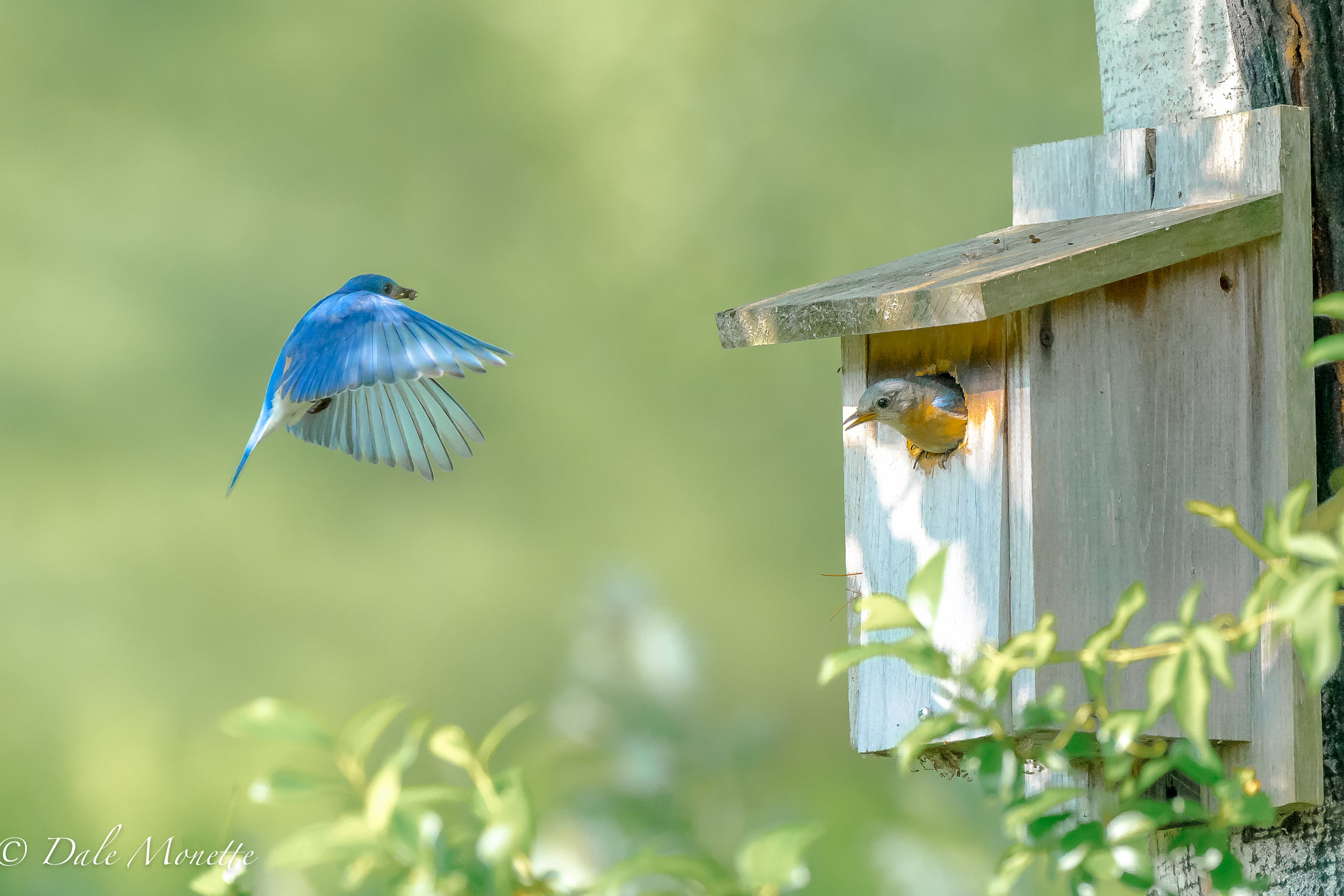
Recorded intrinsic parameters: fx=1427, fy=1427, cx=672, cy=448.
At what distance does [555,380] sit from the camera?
7.70 metres

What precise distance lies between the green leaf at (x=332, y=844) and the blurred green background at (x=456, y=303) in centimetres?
588

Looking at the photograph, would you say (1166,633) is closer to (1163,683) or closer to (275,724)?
(1163,683)

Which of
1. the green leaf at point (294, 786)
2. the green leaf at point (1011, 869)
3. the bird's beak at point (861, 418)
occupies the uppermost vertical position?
the bird's beak at point (861, 418)

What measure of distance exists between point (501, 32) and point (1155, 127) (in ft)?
20.6

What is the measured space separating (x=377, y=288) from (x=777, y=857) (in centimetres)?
257

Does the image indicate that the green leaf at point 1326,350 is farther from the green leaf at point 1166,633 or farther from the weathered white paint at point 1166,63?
the weathered white paint at point 1166,63

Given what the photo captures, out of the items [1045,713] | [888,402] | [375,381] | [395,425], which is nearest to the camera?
[1045,713]

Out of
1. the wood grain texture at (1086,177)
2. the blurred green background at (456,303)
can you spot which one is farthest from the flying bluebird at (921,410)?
the blurred green background at (456,303)

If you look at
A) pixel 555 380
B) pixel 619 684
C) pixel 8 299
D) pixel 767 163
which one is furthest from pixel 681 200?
pixel 619 684

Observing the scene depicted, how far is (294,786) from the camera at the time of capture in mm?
842

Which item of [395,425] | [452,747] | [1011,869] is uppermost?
[395,425]

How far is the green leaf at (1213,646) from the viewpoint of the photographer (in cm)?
86

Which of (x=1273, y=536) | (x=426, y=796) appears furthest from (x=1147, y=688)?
(x=426, y=796)

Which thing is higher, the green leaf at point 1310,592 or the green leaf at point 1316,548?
the green leaf at point 1316,548
